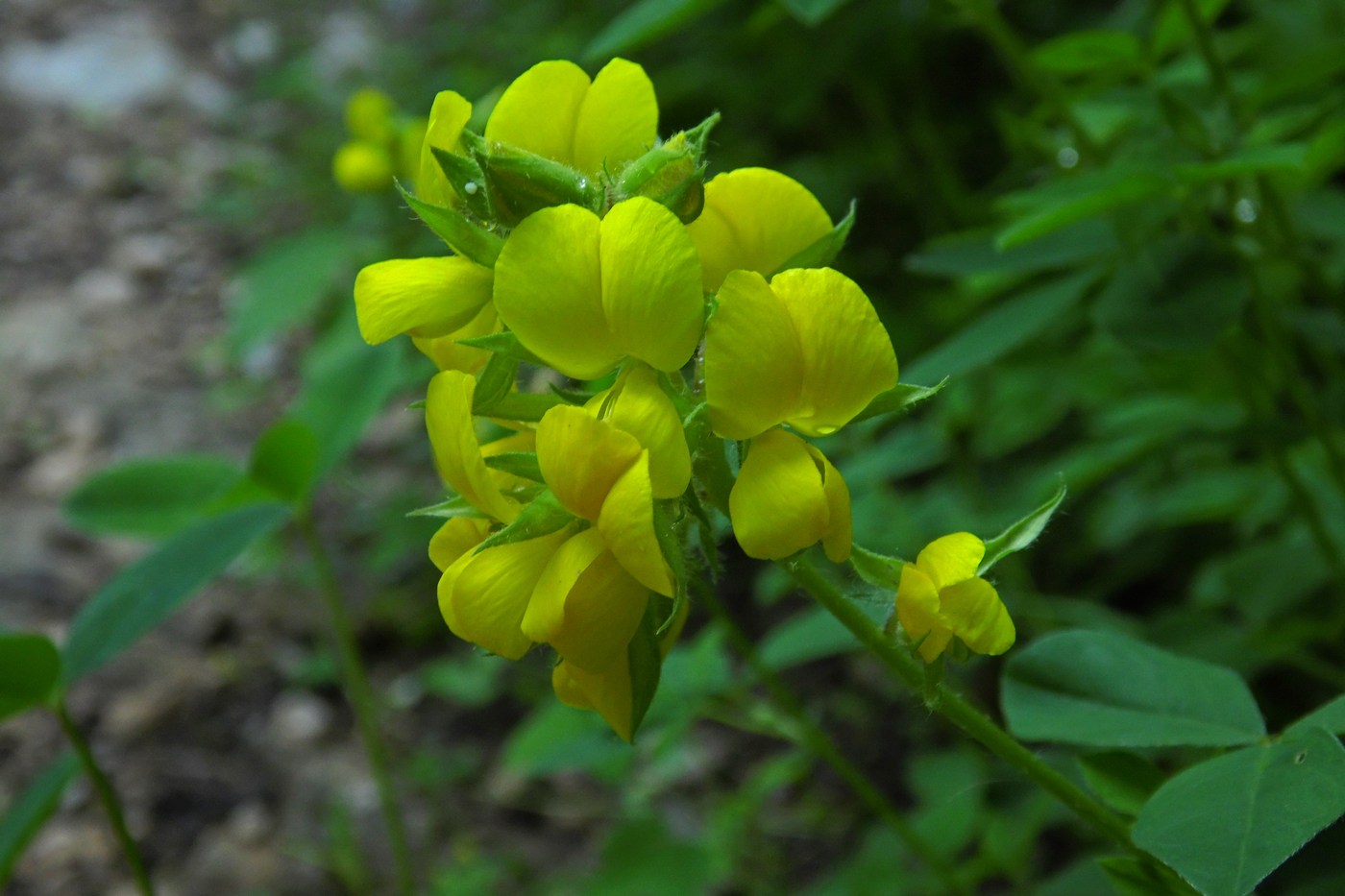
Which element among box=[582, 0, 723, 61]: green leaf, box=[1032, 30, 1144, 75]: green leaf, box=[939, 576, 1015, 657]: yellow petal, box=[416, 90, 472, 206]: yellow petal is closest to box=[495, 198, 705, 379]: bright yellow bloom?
box=[416, 90, 472, 206]: yellow petal

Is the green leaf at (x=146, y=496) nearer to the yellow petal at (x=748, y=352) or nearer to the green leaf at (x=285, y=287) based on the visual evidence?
the green leaf at (x=285, y=287)

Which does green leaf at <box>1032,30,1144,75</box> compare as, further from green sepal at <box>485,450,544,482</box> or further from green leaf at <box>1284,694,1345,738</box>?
green sepal at <box>485,450,544,482</box>

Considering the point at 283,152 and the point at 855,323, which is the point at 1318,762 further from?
the point at 283,152

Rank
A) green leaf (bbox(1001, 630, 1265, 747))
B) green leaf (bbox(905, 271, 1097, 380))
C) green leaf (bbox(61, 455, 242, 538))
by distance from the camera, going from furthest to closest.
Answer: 1. green leaf (bbox(61, 455, 242, 538))
2. green leaf (bbox(905, 271, 1097, 380))
3. green leaf (bbox(1001, 630, 1265, 747))

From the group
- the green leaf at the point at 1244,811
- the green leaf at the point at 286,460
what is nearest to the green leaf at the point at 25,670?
the green leaf at the point at 286,460

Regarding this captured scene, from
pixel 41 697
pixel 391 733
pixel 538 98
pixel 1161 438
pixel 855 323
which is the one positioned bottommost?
pixel 391 733

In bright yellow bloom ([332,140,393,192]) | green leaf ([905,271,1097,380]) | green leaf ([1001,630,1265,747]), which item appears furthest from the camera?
bright yellow bloom ([332,140,393,192])

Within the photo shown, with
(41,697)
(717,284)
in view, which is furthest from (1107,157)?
(41,697)
